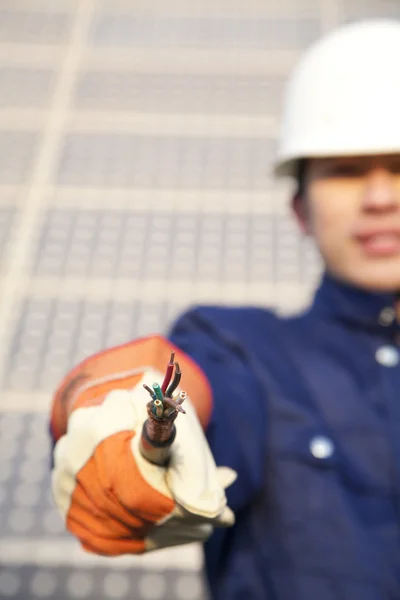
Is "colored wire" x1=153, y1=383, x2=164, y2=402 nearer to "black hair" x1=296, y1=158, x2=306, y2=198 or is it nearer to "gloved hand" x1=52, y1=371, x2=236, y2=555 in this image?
"gloved hand" x1=52, y1=371, x2=236, y2=555

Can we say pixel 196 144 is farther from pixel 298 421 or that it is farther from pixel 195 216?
pixel 298 421

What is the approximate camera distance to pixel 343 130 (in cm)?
96

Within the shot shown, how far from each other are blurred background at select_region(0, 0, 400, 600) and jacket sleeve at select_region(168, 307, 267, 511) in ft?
2.32

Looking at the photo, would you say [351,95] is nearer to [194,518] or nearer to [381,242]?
[381,242]

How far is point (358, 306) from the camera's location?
0.93 metres

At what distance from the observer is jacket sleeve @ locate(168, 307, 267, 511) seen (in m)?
0.77

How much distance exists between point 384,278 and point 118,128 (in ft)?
4.81

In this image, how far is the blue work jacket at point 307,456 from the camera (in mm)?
816

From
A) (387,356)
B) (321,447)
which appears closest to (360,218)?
(387,356)

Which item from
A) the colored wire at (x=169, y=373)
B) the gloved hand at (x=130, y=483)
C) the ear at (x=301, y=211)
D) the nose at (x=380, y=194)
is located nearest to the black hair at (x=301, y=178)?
the ear at (x=301, y=211)

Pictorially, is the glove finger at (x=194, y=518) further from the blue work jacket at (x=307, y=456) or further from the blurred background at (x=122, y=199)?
the blurred background at (x=122, y=199)

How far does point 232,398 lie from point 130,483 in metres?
0.26

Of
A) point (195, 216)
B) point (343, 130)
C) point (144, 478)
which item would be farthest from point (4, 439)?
point (144, 478)

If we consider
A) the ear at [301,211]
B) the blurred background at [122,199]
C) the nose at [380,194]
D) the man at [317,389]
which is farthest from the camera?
the blurred background at [122,199]
